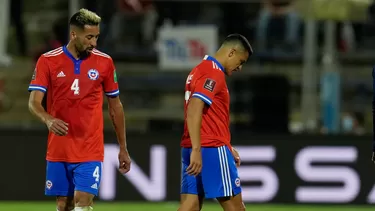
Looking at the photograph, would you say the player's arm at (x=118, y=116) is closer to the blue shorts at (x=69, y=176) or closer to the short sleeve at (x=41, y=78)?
the blue shorts at (x=69, y=176)

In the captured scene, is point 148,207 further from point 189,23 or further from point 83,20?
point 83,20

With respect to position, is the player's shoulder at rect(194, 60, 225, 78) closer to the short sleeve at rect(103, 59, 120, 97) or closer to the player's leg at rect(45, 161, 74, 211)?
the short sleeve at rect(103, 59, 120, 97)

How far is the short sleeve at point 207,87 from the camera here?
841 centimetres

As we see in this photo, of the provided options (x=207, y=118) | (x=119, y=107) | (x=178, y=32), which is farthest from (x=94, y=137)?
(x=178, y=32)

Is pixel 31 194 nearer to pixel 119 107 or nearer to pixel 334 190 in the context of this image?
pixel 334 190

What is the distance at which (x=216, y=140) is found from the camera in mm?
8766

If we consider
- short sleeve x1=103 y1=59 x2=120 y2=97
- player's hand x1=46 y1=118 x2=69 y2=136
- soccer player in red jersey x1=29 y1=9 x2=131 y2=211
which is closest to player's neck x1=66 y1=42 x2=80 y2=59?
soccer player in red jersey x1=29 y1=9 x2=131 y2=211

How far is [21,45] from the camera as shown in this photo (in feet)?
61.8

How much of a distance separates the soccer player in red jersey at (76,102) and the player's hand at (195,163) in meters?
1.06

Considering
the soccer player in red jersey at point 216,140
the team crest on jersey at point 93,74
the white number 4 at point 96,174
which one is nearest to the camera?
the soccer player in red jersey at point 216,140

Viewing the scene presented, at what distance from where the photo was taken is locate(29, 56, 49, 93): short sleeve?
348 inches

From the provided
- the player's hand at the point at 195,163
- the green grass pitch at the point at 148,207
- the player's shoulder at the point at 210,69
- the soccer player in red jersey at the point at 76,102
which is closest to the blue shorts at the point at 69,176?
the soccer player in red jersey at the point at 76,102

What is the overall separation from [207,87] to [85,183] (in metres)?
1.40

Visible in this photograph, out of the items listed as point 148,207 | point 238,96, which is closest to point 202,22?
point 238,96
